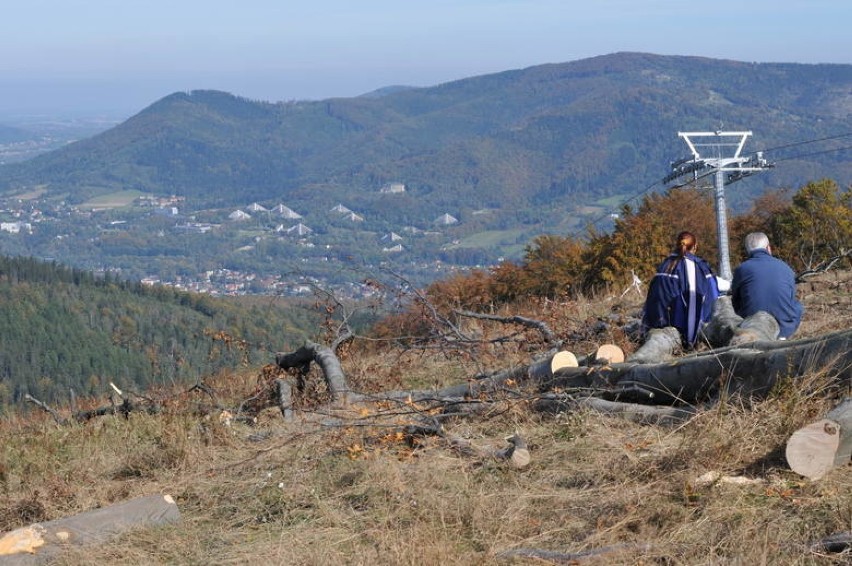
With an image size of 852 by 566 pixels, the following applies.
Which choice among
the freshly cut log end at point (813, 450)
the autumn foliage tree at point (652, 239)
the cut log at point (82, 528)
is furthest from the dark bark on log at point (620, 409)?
the autumn foliage tree at point (652, 239)

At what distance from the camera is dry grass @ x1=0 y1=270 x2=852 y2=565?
12.8 ft

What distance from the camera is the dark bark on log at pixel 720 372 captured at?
4.80 metres

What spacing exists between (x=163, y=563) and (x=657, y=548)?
2.27 metres

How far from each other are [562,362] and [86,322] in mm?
72902

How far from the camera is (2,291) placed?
76625mm

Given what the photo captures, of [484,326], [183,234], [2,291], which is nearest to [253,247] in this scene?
[183,234]

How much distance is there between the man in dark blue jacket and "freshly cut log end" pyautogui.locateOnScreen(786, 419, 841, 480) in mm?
3027

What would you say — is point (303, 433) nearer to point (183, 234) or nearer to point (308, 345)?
point (308, 345)

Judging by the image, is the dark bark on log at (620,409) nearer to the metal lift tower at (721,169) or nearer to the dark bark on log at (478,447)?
the dark bark on log at (478,447)

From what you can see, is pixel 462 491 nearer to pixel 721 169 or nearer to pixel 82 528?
pixel 82 528

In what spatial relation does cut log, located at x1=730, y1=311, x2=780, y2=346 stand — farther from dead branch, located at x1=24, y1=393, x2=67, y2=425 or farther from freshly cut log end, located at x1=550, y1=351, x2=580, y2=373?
dead branch, located at x1=24, y1=393, x2=67, y2=425

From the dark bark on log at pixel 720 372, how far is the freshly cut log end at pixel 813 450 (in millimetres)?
633

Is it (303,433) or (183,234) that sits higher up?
(303,433)

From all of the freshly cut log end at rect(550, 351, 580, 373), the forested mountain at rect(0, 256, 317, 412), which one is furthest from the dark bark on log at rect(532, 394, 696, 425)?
the forested mountain at rect(0, 256, 317, 412)
